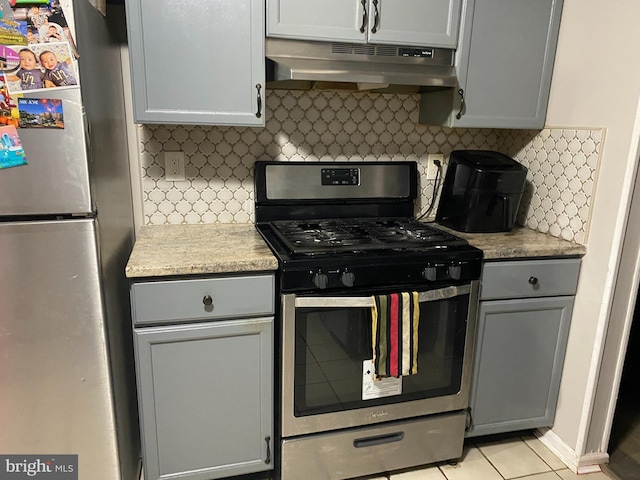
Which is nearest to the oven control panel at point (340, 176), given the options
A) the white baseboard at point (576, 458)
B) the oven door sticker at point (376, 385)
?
the oven door sticker at point (376, 385)

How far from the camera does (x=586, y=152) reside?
6.36ft

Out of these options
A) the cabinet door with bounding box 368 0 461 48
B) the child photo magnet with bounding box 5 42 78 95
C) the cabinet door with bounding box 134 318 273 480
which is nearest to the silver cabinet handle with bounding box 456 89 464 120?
the cabinet door with bounding box 368 0 461 48

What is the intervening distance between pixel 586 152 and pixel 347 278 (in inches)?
43.9

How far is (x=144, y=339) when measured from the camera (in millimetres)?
1630

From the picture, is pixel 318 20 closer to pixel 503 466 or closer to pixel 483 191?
pixel 483 191

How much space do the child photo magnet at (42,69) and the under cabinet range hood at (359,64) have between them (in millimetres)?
706

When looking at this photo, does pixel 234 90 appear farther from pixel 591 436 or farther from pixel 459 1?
pixel 591 436

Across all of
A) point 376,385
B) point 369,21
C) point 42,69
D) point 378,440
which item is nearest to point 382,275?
point 376,385

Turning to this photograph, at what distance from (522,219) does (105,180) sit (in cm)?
185

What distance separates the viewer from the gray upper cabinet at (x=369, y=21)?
1.76 m

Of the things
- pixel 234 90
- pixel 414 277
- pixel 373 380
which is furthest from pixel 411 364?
pixel 234 90

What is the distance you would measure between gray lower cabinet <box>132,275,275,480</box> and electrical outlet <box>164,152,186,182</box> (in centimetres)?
65

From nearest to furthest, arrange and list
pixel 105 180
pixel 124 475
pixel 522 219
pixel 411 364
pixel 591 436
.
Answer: pixel 105 180 < pixel 124 475 < pixel 411 364 < pixel 591 436 < pixel 522 219

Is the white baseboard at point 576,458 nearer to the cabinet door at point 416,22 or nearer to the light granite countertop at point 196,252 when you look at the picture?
the light granite countertop at point 196,252
